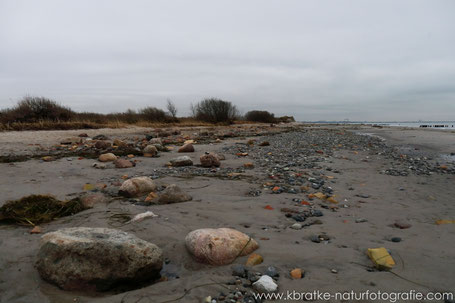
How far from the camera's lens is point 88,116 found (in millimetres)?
20188

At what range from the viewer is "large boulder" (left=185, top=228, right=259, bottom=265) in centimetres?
202

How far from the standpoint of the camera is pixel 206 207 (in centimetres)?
328

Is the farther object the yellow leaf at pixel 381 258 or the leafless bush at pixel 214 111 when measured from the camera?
the leafless bush at pixel 214 111

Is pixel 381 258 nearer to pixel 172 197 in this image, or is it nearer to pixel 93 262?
pixel 93 262

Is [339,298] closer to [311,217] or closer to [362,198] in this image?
[311,217]

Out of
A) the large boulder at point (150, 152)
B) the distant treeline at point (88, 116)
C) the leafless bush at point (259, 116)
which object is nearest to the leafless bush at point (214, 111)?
the distant treeline at point (88, 116)

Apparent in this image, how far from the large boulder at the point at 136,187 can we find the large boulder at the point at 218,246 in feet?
5.70

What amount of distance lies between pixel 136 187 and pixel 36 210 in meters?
1.19

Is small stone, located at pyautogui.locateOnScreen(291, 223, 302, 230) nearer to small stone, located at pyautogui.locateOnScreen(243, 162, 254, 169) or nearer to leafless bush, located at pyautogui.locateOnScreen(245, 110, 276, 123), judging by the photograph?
small stone, located at pyautogui.locateOnScreen(243, 162, 254, 169)

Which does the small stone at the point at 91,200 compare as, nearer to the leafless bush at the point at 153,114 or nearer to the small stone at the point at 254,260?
the small stone at the point at 254,260

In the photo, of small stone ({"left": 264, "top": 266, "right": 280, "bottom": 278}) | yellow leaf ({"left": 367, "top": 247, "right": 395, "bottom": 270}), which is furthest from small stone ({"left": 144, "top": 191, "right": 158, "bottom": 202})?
yellow leaf ({"left": 367, "top": 247, "right": 395, "bottom": 270})

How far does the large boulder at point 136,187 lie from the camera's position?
3.63 metres

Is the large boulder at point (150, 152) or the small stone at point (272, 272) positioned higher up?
the large boulder at point (150, 152)

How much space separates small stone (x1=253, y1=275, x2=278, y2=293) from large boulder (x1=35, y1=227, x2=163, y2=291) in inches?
30.1
